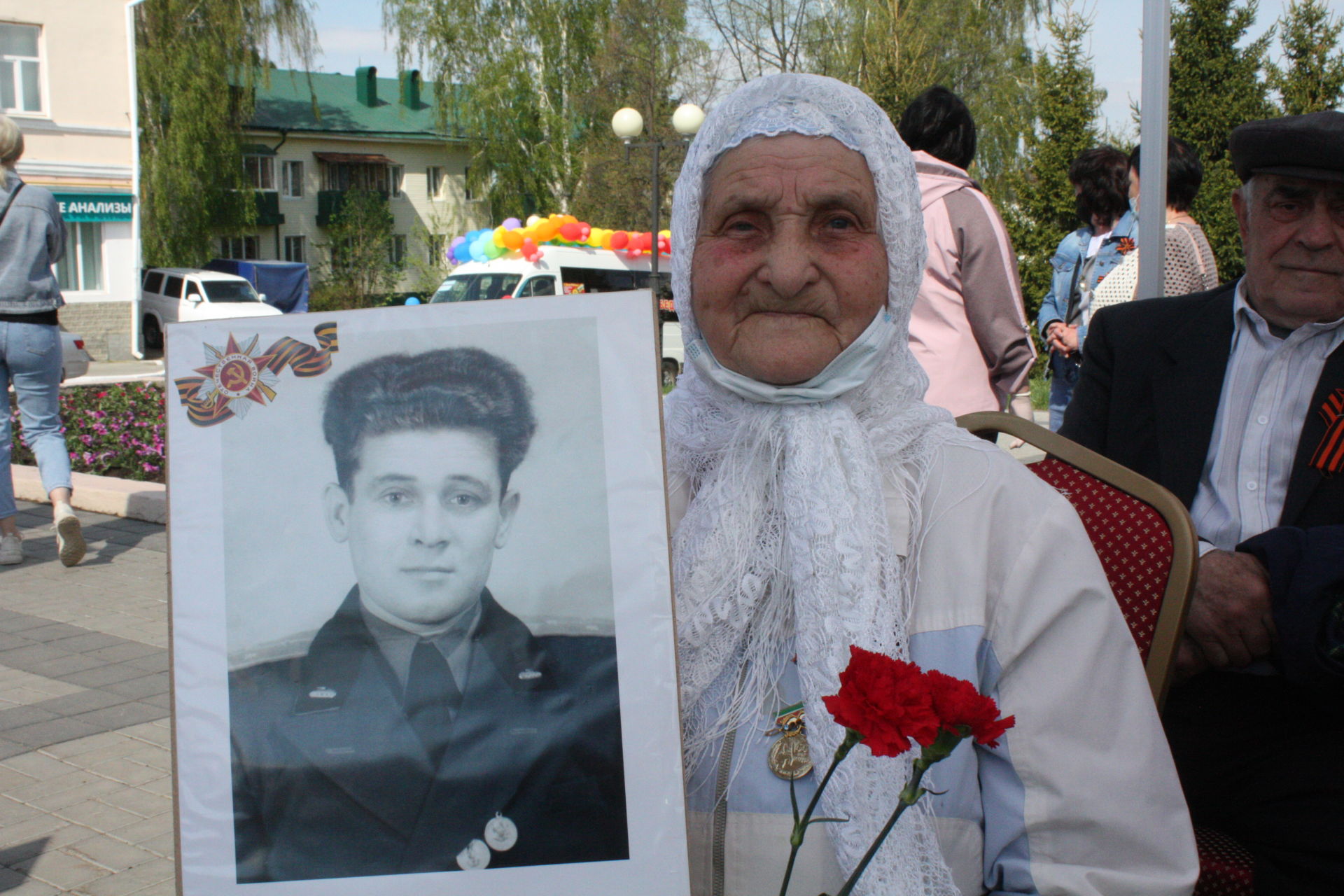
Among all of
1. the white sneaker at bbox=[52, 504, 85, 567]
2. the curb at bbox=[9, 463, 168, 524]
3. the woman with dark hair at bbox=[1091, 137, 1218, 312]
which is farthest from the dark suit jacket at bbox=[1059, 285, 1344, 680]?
the curb at bbox=[9, 463, 168, 524]

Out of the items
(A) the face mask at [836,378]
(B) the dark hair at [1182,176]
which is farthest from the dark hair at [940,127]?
(A) the face mask at [836,378]

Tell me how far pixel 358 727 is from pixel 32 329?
571 cm

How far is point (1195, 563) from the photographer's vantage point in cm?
179

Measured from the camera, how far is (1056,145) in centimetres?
1498

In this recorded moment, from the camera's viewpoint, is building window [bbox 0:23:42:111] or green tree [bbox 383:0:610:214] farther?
green tree [bbox 383:0:610:214]

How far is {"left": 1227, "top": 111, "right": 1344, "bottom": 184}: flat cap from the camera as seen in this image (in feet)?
7.17

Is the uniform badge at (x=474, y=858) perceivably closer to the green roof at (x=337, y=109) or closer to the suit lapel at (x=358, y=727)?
the suit lapel at (x=358, y=727)

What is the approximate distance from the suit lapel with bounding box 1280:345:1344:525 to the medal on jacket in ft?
3.87

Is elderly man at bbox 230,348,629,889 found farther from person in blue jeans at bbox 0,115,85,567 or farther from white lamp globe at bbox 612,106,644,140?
white lamp globe at bbox 612,106,644,140

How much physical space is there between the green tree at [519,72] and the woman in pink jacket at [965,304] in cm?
2898

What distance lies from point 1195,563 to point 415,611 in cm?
122

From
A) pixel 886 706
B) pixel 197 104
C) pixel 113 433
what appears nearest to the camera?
pixel 886 706

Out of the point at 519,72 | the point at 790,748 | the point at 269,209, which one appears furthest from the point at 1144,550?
the point at 269,209

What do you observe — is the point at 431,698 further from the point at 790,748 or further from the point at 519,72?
the point at 519,72
